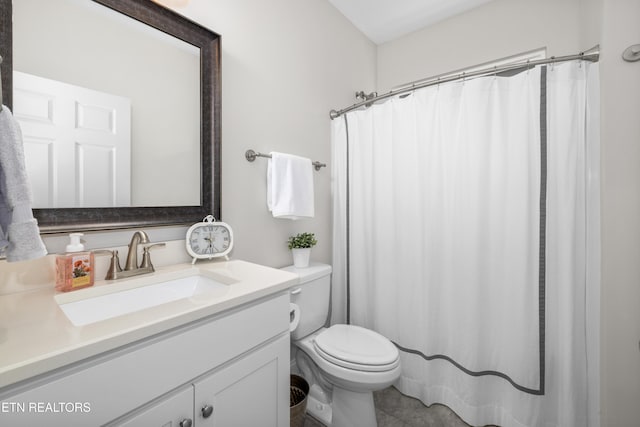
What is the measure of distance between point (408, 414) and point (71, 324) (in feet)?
5.23

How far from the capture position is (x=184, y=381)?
680 mm

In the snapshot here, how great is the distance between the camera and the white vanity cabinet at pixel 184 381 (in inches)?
19.7

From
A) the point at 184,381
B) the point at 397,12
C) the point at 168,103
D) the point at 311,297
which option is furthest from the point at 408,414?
the point at 397,12

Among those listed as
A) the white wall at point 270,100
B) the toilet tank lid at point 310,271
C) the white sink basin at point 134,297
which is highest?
the white wall at point 270,100

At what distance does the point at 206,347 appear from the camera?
724 mm

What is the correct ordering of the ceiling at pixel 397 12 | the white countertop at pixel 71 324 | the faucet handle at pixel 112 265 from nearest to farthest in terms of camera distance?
the white countertop at pixel 71 324
the faucet handle at pixel 112 265
the ceiling at pixel 397 12

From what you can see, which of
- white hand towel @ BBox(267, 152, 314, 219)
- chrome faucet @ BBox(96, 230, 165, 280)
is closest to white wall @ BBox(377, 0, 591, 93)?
white hand towel @ BBox(267, 152, 314, 219)

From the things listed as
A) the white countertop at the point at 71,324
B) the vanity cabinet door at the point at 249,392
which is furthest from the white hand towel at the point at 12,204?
the vanity cabinet door at the point at 249,392

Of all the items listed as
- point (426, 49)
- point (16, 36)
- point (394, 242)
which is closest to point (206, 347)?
point (16, 36)

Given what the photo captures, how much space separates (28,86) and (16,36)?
143mm

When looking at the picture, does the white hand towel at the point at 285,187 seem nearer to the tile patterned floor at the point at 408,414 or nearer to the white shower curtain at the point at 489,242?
the white shower curtain at the point at 489,242

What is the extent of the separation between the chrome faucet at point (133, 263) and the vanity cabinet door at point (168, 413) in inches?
19.7

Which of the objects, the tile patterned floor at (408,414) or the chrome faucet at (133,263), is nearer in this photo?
the chrome faucet at (133,263)

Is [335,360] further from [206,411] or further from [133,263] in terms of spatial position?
[133,263]
